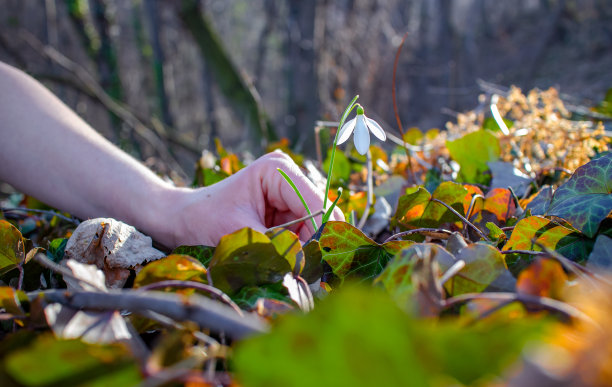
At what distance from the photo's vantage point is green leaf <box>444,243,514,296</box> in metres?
0.49

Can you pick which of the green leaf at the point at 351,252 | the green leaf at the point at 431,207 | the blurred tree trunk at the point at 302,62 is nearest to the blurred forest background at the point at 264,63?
the blurred tree trunk at the point at 302,62

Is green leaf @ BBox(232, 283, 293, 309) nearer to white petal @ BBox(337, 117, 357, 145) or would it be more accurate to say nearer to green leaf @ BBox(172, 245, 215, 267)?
green leaf @ BBox(172, 245, 215, 267)

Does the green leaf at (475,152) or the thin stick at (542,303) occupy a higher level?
the thin stick at (542,303)

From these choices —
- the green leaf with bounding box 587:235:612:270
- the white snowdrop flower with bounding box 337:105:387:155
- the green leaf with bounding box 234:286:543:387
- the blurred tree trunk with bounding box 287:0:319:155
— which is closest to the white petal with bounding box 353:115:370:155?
the white snowdrop flower with bounding box 337:105:387:155

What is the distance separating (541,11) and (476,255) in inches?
627

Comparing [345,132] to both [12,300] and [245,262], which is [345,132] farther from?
[12,300]

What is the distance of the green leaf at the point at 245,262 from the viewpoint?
1.80ft

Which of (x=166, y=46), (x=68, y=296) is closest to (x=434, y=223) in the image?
(x=68, y=296)

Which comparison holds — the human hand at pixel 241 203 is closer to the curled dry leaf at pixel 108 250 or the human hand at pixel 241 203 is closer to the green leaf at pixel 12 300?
the curled dry leaf at pixel 108 250

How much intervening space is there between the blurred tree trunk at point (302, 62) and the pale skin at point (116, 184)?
368cm

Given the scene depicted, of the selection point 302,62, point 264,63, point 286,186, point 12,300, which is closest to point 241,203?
point 286,186

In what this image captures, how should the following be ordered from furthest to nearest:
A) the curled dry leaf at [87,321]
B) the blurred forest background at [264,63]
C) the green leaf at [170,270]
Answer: the blurred forest background at [264,63] < the green leaf at [170,270] < the curled dry leaf at [87,321]

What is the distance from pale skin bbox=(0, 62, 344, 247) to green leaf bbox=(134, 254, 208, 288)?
0.38 metres

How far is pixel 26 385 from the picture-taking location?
36cm
